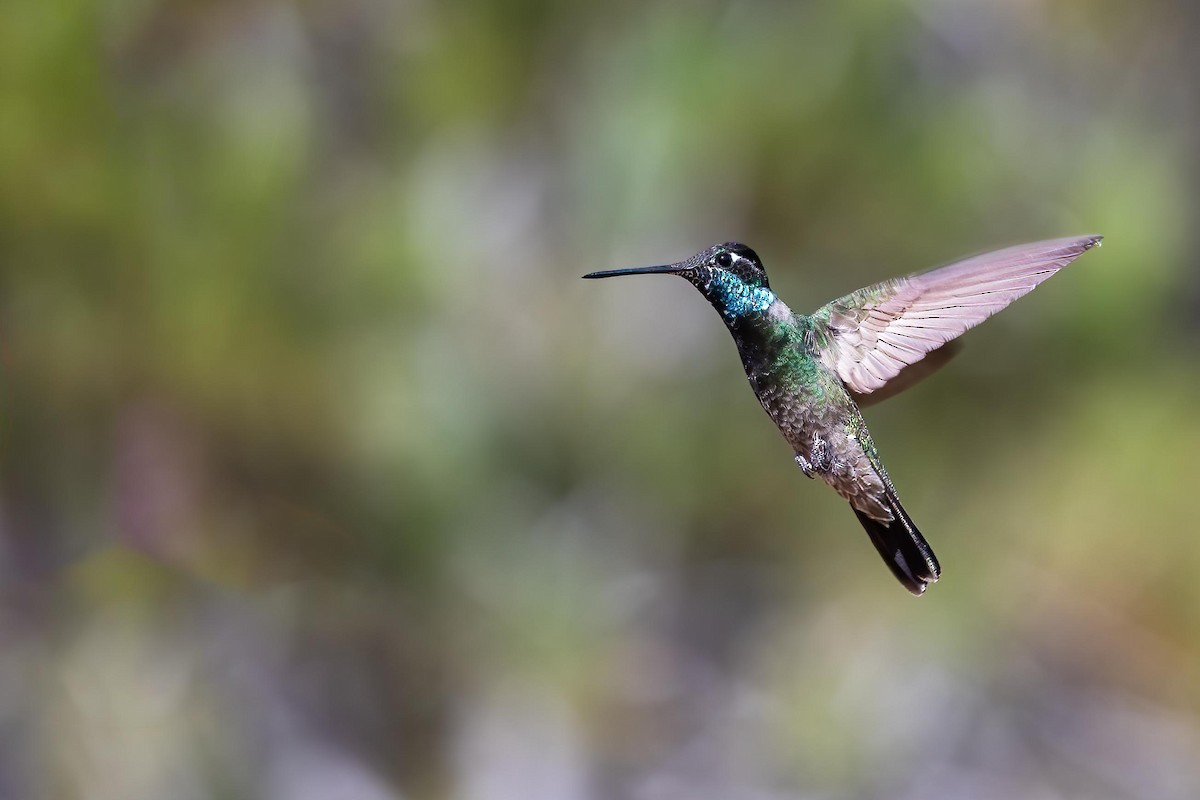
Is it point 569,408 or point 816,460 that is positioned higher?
point 569,408

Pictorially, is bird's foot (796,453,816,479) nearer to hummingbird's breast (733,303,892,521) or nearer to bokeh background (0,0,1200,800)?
hummingbird's breast (733,303,892,521)

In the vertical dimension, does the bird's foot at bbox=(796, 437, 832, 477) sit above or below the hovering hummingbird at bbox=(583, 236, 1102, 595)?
below

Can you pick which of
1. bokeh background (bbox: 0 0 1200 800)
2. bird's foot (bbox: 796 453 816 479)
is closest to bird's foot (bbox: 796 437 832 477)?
bird's foot (bbox: 796 453 816 479)

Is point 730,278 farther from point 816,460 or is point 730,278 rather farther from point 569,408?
point 569,408

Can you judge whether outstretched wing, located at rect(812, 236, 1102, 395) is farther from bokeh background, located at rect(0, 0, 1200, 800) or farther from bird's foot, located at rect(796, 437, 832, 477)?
bokeh background, located at rect(0, 0, 1200, 800)

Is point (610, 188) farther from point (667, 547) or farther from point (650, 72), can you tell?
point (667, 547)

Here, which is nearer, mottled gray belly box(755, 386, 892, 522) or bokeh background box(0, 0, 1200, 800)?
mottled gray belly box(755, 386, 892, 522)

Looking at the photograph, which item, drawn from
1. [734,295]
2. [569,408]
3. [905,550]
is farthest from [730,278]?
[569,408]

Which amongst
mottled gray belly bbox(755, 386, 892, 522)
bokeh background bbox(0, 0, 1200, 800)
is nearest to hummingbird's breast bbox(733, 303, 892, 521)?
mottled gray belly bbox(755, 386, 892, 522)

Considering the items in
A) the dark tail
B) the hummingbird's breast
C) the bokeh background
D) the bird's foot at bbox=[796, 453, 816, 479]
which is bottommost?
the dark tail
